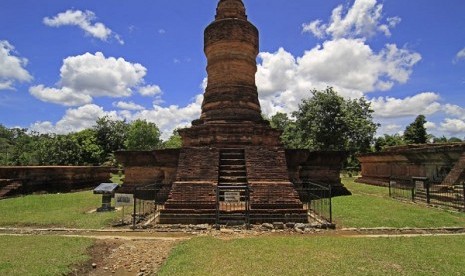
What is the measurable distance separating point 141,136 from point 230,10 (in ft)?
112

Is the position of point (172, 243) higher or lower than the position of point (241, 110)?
lower

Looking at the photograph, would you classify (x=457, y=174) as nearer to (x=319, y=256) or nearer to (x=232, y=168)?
(x=232, y=168)

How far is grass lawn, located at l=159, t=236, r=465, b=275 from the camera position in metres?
5.18

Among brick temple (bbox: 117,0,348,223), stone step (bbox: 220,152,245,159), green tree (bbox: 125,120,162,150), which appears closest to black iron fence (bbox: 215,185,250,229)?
brick temple (bbox: 117,0,348,223)

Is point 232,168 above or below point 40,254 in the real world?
above

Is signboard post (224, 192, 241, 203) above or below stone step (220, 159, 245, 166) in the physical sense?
below

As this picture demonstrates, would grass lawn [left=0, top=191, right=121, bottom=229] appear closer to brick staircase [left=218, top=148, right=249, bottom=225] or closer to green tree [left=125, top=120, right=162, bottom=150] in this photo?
brick staircase [left=218, top=148, right=249, bottom=225]

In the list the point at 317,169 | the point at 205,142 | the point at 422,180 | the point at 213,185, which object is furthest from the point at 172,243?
the point at 422,180

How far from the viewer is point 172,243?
7219mm

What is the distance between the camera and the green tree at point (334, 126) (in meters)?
33.6

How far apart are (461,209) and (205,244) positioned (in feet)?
29.2

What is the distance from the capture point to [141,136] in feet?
154

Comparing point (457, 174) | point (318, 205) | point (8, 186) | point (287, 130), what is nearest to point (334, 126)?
point (287, 130)

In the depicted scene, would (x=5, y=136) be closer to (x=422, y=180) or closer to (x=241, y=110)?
(x=241, y=110)
